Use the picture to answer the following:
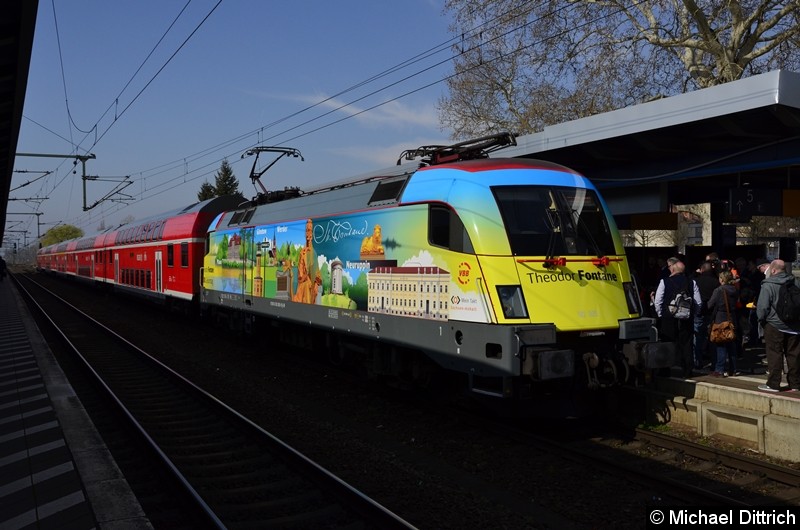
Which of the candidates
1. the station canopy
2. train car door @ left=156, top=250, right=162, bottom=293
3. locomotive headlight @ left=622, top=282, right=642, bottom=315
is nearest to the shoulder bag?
locomotive headlight @ left=622, top=282, right=642, bottom=315

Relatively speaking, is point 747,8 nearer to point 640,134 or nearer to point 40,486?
point 640,134

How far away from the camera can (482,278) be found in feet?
23.5

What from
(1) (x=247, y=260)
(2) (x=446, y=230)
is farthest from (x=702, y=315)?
(1) (x=247, y=260)

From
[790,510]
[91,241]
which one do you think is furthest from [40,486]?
[91,241]

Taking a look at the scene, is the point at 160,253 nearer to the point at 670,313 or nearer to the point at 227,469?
the point at 227,469

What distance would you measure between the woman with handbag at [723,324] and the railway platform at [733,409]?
22 cm

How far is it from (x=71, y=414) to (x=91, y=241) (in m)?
29.1

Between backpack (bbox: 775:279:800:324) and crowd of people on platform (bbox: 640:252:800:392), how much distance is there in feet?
0.20

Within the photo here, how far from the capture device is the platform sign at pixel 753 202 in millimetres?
11087

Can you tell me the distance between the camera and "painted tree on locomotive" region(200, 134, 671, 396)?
7074 mm

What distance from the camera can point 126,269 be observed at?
26406 millimetres

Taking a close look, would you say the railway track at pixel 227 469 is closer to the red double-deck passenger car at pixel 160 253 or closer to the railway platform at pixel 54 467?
the railway platform at pixel 54 467

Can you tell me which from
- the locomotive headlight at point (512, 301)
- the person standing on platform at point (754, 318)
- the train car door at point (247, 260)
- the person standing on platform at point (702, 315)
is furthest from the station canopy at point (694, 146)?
the train car door at point (247, 260)
